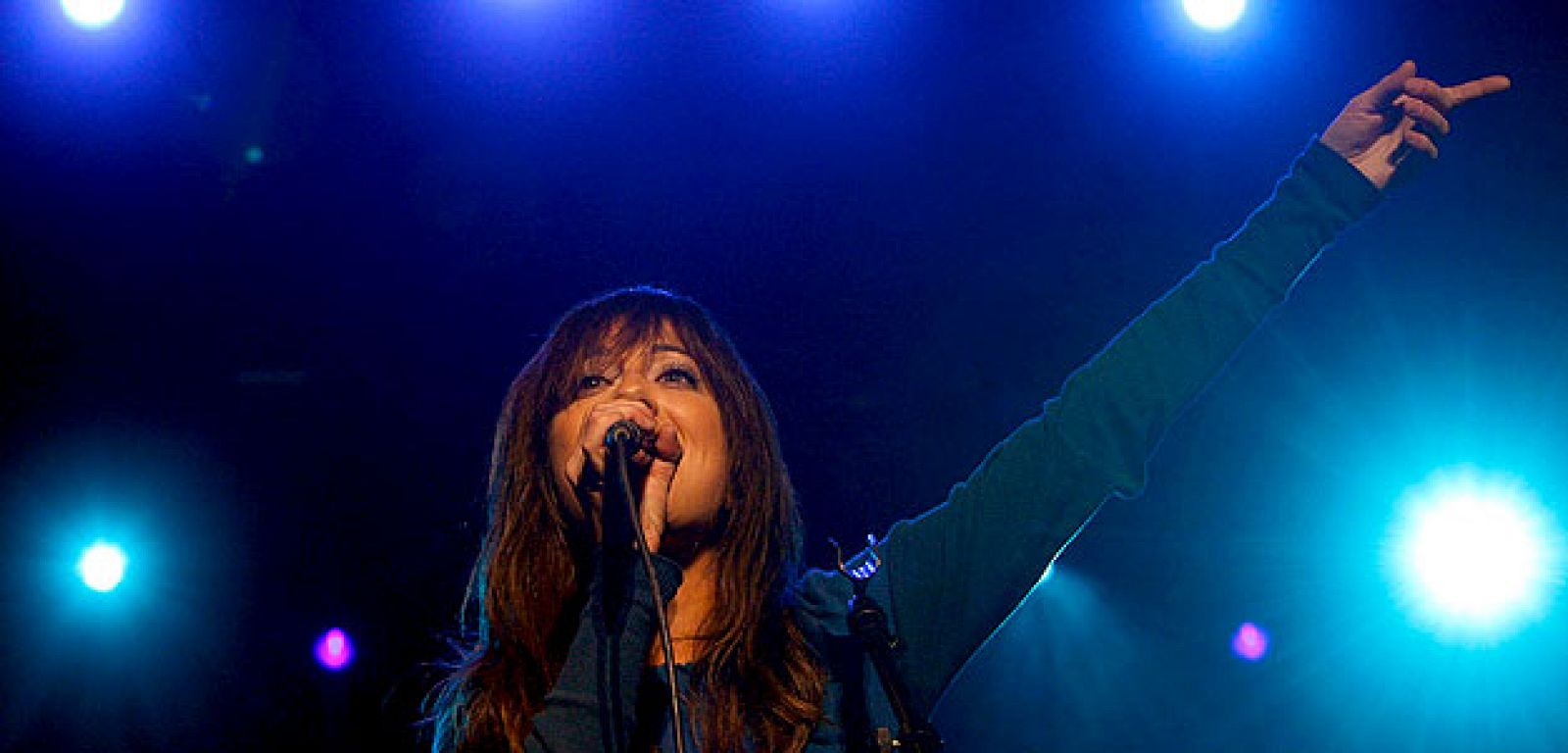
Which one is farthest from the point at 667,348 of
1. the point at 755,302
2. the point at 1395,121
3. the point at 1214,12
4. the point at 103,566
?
the point at 103,566

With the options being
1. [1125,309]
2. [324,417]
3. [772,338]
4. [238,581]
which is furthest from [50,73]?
[1125,309]

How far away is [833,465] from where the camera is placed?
346cm

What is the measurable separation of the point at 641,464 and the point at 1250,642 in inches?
110

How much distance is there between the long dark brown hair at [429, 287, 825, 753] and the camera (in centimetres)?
136

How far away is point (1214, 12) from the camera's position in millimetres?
3383

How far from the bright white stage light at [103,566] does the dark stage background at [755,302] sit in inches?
2.0

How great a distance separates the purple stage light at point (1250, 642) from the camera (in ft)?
11.2

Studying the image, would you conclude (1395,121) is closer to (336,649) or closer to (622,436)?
(622,436)

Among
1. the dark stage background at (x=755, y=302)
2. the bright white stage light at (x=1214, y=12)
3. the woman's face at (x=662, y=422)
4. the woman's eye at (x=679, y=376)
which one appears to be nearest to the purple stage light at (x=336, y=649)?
the dark stage background at (x=755, y=302)

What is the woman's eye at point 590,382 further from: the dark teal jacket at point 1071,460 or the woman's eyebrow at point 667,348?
the dark teal jacket at point 1071,460

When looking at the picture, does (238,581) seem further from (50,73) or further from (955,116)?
(955,116)

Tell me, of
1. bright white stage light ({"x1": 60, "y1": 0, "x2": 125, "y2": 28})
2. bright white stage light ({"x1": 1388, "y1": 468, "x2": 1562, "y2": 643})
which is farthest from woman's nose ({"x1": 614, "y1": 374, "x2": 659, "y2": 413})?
bright white stage light ({"x1": 60, "y1": 0, "x2": 125, "y2": 28})

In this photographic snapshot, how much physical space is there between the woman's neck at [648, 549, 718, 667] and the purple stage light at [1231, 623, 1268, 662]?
8.42 ft

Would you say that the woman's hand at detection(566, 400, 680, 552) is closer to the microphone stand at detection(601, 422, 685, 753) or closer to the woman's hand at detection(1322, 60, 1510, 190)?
the microphone stand at detection(601, 422, 685, 753)
